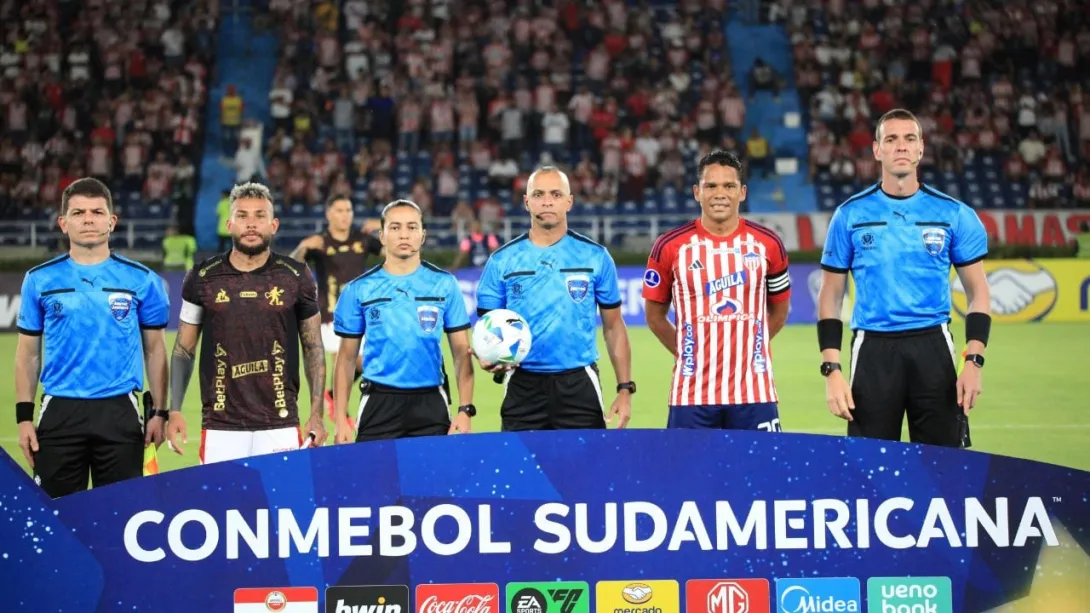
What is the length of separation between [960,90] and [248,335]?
1028 inches

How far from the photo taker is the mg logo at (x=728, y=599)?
3.69 metres

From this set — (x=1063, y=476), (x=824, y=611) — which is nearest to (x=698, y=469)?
(x=824, y=611)

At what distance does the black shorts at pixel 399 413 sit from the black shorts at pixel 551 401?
1.23ft

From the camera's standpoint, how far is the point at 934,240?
5879 millimetres

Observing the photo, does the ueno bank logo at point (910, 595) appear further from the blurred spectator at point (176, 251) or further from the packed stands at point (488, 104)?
the packed stands at point (488, 104)

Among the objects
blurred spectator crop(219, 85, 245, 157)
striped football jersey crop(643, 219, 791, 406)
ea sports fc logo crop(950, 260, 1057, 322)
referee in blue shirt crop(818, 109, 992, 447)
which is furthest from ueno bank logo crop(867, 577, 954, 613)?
blurred spectator crop(219, 85, 245, 157)

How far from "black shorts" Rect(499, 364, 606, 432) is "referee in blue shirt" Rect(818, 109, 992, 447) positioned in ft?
4.19

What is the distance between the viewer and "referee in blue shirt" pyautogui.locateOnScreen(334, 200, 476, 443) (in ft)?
20.9

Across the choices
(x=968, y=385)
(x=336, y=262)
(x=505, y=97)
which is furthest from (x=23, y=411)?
(x=505, y=97)

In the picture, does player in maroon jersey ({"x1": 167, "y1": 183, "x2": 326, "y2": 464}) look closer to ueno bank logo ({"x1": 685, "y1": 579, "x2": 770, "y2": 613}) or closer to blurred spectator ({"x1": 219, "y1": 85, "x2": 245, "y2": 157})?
ueno bank logo ({"x1": 685, "y1": 579, "x2": 770, "y2": 613})

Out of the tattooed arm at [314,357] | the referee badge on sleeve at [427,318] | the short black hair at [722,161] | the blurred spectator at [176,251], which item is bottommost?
the tattooed arm at [314,357]

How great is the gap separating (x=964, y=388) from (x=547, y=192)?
2.19m

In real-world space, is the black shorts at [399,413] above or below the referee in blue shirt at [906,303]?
below

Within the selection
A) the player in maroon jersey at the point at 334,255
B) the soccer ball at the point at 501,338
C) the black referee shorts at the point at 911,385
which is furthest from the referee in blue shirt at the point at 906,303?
the player in maroon jersey at the point at 334,255
